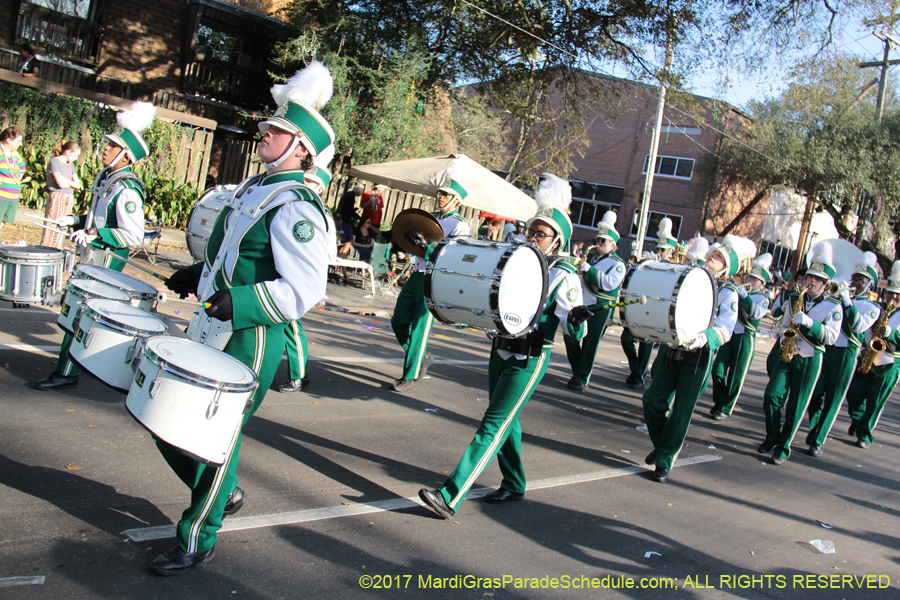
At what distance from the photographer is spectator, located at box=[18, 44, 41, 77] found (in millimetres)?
16125

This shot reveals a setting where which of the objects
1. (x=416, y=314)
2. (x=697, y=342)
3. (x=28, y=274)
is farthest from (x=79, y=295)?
(x=697, y=342)

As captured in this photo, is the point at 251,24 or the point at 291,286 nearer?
the point at 291,286

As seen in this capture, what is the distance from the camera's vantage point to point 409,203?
20.4 m

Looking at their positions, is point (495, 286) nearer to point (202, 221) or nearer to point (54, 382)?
point (54, 382)

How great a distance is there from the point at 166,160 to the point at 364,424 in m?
11.6

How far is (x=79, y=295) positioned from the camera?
166 inches

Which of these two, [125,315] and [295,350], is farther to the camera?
[295,350]

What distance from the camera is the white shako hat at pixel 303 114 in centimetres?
346

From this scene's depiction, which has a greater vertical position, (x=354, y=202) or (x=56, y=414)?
(x=354, y=202)

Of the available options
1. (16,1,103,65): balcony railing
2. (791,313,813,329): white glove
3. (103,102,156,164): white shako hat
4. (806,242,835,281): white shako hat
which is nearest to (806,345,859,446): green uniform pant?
(806,242,835,281): white shako hat

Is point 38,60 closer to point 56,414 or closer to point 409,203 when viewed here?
point 409,203

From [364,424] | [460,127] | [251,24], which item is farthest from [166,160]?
[460,127]

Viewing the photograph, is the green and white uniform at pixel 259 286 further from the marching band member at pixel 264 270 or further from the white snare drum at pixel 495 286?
the white snare drum at pixel 495 286

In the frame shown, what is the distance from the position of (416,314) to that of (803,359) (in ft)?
13.1
